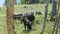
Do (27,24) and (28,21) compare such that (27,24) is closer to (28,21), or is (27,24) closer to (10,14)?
(28,21)

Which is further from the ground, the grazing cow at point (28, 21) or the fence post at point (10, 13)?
the fence post at point (10, 13)

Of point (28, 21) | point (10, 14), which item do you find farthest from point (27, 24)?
point (10, 14)

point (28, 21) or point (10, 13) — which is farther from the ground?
point (10, 13)

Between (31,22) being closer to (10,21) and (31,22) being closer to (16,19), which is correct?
(16,19)

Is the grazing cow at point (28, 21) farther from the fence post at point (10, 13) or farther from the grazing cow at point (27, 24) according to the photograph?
the fence post at point (10, 13)

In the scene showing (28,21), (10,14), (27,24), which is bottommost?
(27,24)

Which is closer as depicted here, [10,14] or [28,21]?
[10,14]

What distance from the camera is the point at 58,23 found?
15.6ft

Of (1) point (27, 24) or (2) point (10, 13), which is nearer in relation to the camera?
(2) point (10, 13)

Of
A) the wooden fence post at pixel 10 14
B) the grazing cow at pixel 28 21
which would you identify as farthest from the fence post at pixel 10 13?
the grazing cow at pixel 28 21

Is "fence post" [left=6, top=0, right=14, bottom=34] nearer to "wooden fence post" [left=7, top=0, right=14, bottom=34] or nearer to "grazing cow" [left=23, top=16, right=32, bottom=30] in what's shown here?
"wooden fence post" [left=7, top=0, right=14, bottom=34]

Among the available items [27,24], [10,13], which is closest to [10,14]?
[10,13]

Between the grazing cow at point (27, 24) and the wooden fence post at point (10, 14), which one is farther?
the grazing cow at point (27, 24)

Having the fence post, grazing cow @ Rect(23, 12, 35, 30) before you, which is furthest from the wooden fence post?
grazing cow @ Rect(23, 12, 35, 30)
